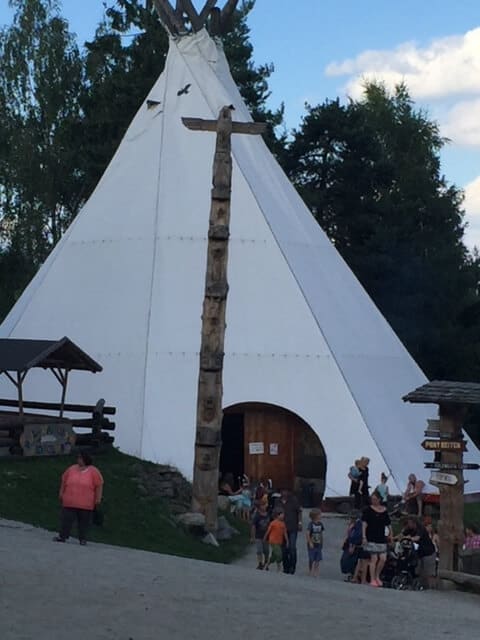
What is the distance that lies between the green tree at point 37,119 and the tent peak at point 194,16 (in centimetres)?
1195

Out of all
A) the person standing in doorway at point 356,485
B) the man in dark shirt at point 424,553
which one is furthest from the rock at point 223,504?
the man in dark shirt at point 424,553

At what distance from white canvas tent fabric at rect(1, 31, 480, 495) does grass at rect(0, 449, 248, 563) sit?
3474mm

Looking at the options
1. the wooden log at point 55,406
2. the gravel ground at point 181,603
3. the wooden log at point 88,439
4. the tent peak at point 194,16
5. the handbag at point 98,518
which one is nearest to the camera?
the gravel ground at point 181,603

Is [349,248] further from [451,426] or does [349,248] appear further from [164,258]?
[451,426]

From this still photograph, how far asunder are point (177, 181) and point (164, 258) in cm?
226

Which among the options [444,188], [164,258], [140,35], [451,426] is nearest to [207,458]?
[451,426]

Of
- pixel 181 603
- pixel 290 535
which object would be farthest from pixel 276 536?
pixel 181 603

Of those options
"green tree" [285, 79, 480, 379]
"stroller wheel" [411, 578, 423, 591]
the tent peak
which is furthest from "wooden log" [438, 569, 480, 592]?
"green tree" [285, 79, 480, 379]

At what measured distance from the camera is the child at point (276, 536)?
17.7 metres

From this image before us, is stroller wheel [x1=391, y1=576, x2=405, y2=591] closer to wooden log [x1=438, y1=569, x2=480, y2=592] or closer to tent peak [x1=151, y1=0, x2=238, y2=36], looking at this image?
wooden log [x1=438, y1=569, x2=480, y2=592]

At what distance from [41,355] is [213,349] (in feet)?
11.3

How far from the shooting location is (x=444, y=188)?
1881 inches

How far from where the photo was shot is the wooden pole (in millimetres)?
16109

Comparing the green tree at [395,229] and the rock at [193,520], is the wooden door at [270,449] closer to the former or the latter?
the rock at [193,520]
